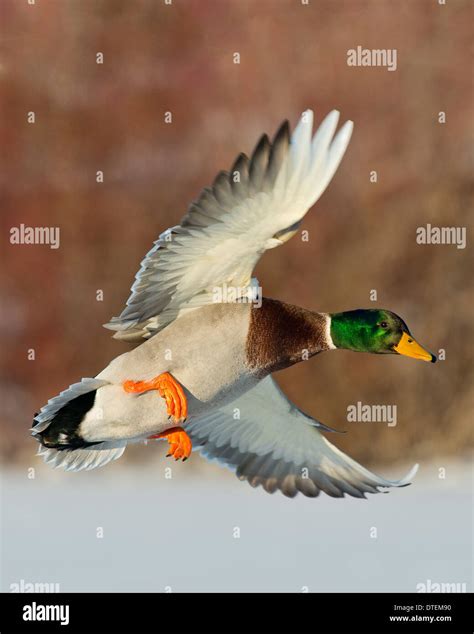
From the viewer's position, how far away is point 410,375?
205 inches

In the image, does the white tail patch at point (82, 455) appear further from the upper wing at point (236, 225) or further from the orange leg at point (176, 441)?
the upper wing at point (236, 225)

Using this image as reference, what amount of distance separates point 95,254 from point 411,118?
2.13 metres

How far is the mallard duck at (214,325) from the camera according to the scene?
2027mm

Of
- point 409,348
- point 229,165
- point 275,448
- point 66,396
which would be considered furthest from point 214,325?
point 229,165

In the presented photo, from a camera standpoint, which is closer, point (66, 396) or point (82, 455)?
point (66, 396)

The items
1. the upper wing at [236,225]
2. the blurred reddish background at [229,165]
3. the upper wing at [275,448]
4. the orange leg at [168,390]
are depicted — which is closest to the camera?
the upper wing at [236,225]

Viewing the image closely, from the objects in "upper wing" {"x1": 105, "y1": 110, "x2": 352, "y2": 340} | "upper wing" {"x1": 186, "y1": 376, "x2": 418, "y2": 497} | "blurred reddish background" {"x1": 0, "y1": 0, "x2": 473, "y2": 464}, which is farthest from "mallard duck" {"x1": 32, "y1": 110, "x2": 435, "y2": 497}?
"blurred reddish background" {"x1": 0, "y1": 0, "x2": 473, "y2": 464}

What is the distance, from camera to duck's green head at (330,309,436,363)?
99.4 inches

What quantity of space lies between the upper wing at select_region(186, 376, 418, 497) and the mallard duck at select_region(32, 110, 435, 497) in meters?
0.16

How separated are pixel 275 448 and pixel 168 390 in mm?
733

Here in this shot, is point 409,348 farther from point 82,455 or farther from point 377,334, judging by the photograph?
point 82,455

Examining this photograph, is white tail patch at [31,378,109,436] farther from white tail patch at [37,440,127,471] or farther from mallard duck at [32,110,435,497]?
white tail patch at [37,440,127,471]

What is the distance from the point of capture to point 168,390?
2.34 meters

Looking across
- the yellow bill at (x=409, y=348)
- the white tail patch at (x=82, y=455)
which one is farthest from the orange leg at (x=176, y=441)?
the yellow bill at (x=409, y=348)
